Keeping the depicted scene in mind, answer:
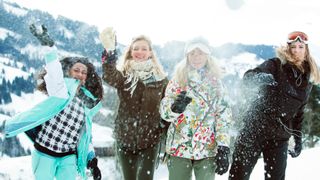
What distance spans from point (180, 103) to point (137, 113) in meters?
0.82

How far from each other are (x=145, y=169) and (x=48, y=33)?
1937 mm

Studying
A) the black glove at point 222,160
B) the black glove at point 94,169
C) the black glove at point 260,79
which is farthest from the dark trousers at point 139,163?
the black glove at point 260,79

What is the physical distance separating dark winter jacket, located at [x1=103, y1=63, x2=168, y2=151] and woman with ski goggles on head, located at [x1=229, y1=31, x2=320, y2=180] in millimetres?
1059

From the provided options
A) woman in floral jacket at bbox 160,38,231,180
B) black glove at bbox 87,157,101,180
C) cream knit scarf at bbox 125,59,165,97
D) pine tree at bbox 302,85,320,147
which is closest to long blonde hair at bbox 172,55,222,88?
woman in floral jacket at bbox 160,38,231,180

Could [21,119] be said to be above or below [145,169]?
above

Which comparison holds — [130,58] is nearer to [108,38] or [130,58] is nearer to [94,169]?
[108,38]

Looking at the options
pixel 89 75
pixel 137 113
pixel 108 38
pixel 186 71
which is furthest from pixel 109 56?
pixel 186 71

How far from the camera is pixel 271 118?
4.70 metres

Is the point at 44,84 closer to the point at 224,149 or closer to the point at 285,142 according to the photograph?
the point at 224,149

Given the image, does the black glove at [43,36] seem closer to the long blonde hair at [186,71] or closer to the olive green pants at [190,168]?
the long blonde hair at [186,71]

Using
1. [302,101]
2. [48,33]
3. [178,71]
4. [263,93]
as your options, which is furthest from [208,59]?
[48,33]

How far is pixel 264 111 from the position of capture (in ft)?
15.5

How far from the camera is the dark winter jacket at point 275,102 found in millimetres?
4676

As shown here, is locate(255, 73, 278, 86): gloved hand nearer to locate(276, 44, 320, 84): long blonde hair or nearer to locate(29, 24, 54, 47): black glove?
locate(276, 44, 320, 84): long blonde hair
